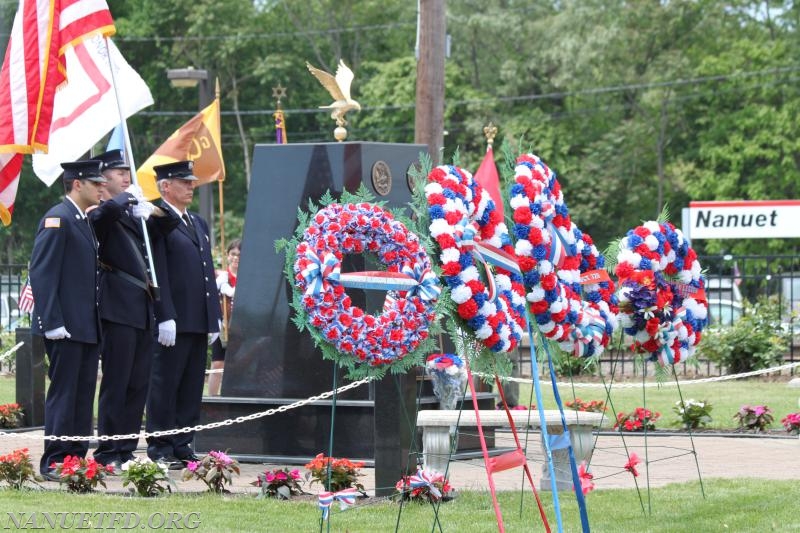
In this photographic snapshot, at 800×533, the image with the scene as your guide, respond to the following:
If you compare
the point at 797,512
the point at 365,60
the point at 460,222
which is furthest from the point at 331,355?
the point at 365,60

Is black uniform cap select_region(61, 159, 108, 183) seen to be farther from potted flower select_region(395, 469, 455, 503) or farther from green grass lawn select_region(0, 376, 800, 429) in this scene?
green grass lawn select_region(0, 376, 800, 429)

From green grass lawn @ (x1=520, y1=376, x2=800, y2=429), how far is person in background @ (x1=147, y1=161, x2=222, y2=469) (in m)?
4.40

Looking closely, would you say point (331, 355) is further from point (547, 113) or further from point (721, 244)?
point (547, 113)

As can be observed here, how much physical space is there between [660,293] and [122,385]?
3919 mm

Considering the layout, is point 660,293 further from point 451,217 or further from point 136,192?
point 136,192

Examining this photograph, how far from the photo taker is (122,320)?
9.68 metres

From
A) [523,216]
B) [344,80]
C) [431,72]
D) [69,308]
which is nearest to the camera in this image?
[523,216]

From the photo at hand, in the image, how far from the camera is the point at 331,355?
680 cm

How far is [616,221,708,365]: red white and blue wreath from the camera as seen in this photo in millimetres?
8117

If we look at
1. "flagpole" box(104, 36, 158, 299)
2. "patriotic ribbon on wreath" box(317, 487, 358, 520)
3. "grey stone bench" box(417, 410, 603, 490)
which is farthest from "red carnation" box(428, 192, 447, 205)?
"flagpole" box(104, 36, 158, 299)

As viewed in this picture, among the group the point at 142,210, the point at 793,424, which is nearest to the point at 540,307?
the point at 142,210

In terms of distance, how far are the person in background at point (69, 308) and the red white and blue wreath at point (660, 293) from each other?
361cm

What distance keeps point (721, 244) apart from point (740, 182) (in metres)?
2.86

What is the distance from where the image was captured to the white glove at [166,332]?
1010cm
